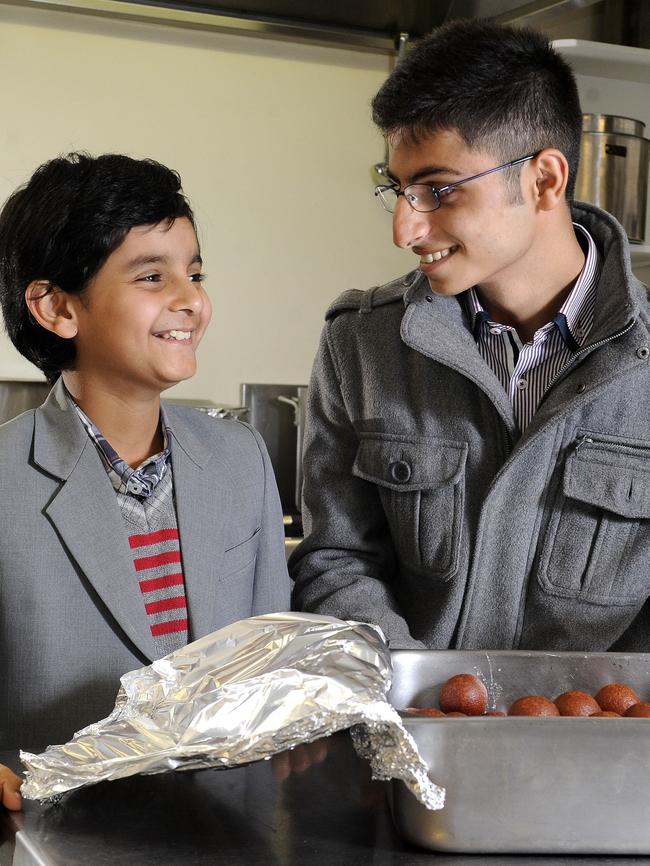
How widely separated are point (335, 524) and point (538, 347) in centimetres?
36

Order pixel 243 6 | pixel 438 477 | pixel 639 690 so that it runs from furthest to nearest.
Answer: pixel 243 6
pixel 438 477
pixel 639 690

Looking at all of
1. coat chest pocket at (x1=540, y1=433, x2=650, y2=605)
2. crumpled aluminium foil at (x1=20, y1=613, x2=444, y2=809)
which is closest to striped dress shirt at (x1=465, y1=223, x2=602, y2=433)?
coat chest pocket at (x1=540, y1=433, x2=650, y2=605)

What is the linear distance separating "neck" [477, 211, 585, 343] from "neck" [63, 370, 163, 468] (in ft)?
1.62

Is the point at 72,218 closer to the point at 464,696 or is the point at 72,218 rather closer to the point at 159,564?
the point at 159,564

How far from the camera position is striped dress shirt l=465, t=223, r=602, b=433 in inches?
55.4

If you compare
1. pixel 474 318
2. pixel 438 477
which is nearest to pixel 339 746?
pixel 438 477

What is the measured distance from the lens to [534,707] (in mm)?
880

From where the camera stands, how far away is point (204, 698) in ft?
2.60

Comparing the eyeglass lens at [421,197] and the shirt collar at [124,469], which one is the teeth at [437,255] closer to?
the eyeglass lens at [421,197]

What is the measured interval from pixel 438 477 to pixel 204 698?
2.16 feet

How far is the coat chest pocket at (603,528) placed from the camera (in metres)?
1.33

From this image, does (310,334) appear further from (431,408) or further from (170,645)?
(170,645)

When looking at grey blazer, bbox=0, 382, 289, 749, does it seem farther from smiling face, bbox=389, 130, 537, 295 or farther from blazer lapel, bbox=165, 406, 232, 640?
smiling face, bbox=389, 130, 537, 295

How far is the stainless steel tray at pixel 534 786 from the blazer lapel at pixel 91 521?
1.43ft
